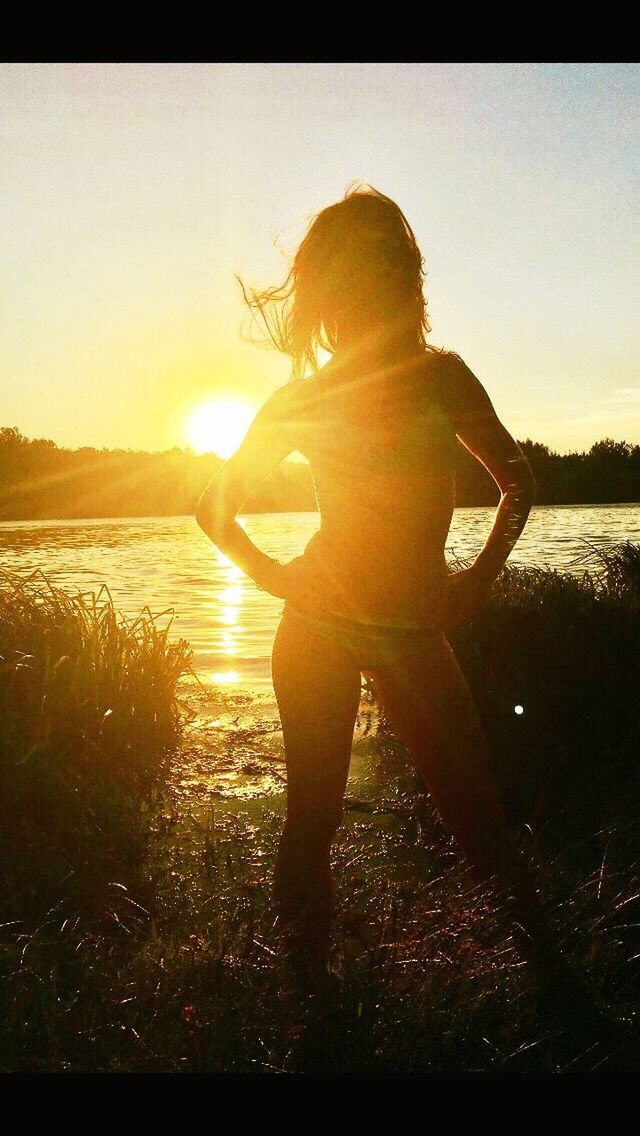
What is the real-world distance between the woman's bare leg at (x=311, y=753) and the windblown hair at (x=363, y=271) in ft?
2.78

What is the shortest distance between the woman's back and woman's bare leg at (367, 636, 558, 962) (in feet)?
0.62

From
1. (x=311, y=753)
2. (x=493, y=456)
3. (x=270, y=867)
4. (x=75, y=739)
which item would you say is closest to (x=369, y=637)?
(x=311, y=753)

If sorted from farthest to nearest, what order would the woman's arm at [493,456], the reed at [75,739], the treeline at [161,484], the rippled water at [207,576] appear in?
the treeline at [161,484], the rippled water at [207,576], the reed at [75,739], the woman's arm at [493,456]

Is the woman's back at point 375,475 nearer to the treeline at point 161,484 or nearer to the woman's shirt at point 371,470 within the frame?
the woman's shirt at point 371,470

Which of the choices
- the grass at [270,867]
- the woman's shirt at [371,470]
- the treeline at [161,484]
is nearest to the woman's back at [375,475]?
the woman's shirt at [371,470]

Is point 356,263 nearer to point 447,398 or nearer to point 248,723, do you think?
point 447,398

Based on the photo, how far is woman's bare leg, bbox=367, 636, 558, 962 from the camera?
2.49m

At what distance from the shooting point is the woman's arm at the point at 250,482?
2422mm

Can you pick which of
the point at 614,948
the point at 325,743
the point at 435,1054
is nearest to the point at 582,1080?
the point at 435,1054

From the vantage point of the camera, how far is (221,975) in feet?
8.82

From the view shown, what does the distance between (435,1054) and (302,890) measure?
599mm

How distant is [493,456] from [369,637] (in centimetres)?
64

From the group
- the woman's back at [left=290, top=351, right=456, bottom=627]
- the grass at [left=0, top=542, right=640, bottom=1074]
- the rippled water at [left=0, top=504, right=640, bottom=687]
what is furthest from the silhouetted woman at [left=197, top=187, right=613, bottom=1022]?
the rippled water at [left=0, top=504, right=640, bottom=687]

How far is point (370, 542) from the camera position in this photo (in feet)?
7.92
